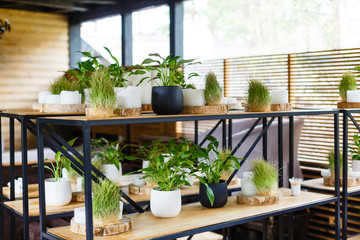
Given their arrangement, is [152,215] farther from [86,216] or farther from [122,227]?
[86,216]

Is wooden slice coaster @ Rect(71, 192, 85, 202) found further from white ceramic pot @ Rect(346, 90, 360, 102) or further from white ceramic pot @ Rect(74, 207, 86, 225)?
white ceramic pot @ Rect(346, 90, 360, 102)

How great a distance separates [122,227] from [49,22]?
20.6ft

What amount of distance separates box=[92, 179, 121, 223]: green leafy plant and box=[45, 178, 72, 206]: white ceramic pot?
46cm

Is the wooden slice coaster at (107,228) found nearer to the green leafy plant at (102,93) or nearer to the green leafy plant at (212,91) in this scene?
the green leafy plant at (102,93)

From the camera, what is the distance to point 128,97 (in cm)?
208

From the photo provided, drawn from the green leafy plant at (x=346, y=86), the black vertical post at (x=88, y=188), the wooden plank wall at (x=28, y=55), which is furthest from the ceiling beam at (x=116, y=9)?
the black vertical post at (x=88, y=188)

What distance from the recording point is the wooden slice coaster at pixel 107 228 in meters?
1.93

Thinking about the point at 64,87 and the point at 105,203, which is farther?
the point at 64,87

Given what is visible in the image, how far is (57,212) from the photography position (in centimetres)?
229

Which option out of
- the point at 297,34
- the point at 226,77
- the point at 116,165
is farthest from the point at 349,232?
the point at 297,34

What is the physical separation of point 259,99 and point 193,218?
2.43ft

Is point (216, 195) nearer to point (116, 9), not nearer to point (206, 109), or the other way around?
point (206, 109)

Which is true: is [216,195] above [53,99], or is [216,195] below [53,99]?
below

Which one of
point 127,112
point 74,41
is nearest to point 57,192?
point 127,112
